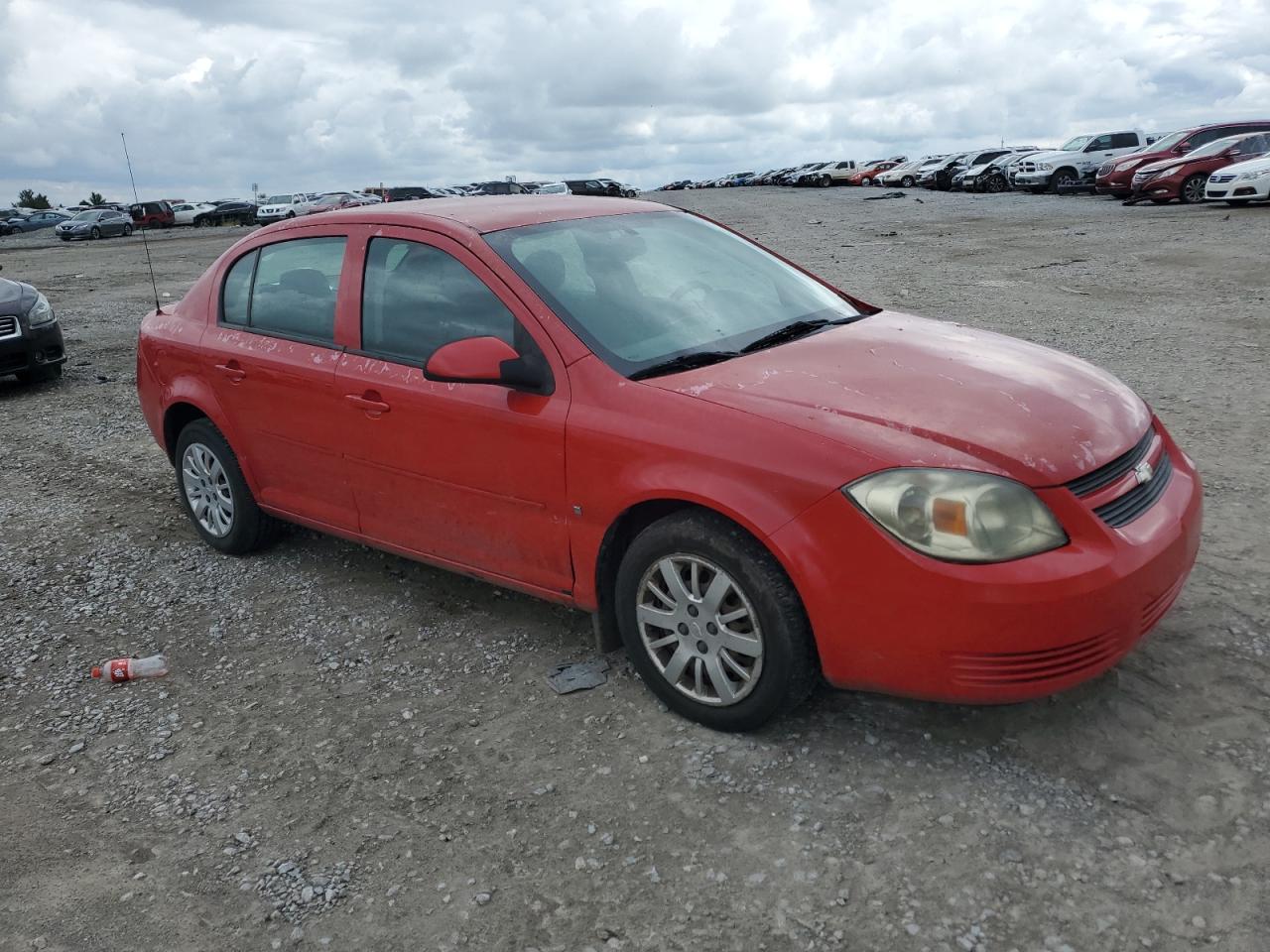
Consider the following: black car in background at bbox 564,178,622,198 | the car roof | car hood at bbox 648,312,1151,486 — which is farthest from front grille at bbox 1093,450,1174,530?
→ black car in background at bbox 564,178,622,198

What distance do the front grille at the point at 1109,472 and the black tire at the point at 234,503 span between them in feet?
12.1

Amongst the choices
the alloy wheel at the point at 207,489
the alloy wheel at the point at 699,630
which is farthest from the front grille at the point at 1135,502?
the alloy wheel at the point at 207,489

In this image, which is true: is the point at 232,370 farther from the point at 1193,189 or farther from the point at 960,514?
the point at 1193,189

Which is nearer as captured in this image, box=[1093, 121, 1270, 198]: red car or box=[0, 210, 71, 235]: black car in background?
box=[1093, 121, 1270, 198]: red car

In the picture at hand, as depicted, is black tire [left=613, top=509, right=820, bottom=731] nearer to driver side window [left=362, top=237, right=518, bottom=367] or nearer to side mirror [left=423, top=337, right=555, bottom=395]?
side mirror [left=423, top=337, right=555, bottom=395]

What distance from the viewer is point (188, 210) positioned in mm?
53031

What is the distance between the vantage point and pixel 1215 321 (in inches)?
371

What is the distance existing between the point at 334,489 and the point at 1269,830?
137 inches

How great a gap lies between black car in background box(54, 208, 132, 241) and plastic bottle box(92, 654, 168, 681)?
46602 mm

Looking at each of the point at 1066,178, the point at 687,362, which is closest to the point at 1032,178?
the point at 1066,178

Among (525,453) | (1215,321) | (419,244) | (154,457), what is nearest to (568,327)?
(525,453)

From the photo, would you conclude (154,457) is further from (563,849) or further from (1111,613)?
(1111,613)

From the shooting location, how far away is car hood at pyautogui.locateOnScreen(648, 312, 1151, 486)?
2.89 metres

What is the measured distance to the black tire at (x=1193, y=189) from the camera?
22047 millimetres
